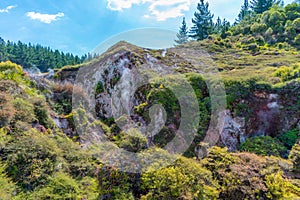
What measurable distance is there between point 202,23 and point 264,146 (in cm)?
3234

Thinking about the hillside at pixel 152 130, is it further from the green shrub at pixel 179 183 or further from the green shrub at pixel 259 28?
the green shrub at pixel 259 28

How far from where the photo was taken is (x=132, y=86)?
1603 centimetres

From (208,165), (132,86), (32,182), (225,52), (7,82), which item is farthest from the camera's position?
(225,52)

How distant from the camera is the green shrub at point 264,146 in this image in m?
10.6

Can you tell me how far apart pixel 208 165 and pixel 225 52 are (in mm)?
20786

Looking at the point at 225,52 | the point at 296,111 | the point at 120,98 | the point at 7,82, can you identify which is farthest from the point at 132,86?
the point at 225,52

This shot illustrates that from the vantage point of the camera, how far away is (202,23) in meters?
38.3

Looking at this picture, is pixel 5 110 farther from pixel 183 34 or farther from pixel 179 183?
pixel 183 34

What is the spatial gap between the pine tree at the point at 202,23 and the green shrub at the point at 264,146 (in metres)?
29.9

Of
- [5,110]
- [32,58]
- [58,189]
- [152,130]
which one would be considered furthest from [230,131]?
[32,58]

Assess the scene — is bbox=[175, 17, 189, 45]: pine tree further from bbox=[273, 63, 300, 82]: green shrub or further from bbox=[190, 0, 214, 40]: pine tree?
bbox=[273, 63, 300, 82]: green shrub

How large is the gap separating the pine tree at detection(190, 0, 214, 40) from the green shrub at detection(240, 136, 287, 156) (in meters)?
29.9

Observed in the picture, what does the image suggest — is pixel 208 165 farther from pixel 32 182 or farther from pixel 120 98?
pixel 120 98

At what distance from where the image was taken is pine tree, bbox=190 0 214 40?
37938 mm
